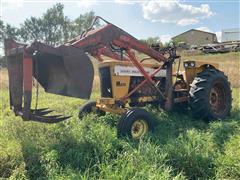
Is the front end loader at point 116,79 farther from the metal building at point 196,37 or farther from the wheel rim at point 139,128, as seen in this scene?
the metal building at point 196,37

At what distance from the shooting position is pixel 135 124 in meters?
5.70

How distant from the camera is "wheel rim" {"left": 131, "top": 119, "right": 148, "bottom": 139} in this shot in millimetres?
5684

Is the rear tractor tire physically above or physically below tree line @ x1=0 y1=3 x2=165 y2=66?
below

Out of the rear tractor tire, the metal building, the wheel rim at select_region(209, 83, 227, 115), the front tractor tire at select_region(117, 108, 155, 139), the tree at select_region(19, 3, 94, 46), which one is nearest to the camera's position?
the front tractor tire at select_region(117, 108, 155, 139)

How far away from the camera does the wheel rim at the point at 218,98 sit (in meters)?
7.42

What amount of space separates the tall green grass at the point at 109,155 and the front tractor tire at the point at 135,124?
0.61 feet

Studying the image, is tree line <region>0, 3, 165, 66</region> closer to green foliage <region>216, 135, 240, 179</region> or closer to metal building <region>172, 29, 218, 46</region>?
metal building <region>172, 29, 218, 46</region>

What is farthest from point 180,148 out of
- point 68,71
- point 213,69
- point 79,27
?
point 79,27

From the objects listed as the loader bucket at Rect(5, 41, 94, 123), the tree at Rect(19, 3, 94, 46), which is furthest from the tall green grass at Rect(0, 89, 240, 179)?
the tree at Rect(19, 3, 94, 46)

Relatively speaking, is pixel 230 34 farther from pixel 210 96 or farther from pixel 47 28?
pixel 210 96

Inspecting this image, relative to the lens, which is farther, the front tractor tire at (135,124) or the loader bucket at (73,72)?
the front tractor tire at (135,124)

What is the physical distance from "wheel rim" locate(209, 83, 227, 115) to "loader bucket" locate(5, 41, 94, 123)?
352 centimetres

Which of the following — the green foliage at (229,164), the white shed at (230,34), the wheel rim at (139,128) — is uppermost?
the white shed at (230,34)

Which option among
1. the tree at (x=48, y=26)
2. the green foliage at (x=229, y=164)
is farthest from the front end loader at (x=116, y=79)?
the tree at (x=48, y=26)
